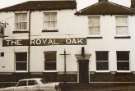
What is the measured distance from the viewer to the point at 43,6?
36406 mm

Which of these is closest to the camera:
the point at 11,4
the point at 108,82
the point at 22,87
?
the point at 22,87

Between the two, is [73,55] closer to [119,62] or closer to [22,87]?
[119,62]

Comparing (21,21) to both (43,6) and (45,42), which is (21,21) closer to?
(43,6)

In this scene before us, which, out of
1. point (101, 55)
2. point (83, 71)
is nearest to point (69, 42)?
point (83, 71)

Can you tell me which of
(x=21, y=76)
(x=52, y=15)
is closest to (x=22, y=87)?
(x=21, y=76)

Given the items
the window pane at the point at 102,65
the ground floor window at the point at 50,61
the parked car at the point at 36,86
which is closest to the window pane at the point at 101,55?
the window pane at the point at 102,65

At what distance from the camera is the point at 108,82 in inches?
1362

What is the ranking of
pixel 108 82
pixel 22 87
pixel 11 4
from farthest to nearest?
pixel 11 4
pixel 108 82
pixel 22 87

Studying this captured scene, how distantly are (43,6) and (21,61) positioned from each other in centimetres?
556

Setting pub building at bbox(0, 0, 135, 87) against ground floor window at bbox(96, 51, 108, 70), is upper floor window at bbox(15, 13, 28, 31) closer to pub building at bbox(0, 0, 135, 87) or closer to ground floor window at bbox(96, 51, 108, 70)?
pub building at bbox(0, 0, 135, 87)

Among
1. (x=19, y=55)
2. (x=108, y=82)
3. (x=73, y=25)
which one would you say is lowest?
(x=108, y=82)

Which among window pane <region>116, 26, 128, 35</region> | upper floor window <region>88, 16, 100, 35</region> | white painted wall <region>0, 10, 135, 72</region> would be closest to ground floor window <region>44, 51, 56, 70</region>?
white painted wall <region>0, 10, 135, 72</region>

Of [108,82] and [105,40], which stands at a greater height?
[105,40]

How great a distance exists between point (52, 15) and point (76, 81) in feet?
21.6
